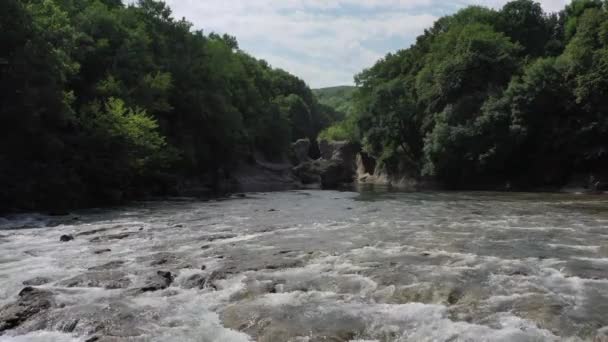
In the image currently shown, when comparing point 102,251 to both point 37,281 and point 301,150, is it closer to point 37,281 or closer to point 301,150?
point 37,281

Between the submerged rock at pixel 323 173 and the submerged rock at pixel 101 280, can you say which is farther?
the submerged rock at pixel 323 173

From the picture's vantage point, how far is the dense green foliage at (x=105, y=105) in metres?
24.5

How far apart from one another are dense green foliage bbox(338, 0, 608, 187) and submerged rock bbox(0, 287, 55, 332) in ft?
127

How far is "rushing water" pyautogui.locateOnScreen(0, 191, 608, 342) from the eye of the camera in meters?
7.61

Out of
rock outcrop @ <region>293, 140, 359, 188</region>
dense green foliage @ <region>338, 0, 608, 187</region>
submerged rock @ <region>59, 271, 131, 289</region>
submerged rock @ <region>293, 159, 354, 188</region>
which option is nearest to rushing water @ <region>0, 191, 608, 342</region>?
submerged rock @ <region>59, 271, 131, 289</region>

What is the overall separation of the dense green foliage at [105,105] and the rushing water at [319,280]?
7.58 m

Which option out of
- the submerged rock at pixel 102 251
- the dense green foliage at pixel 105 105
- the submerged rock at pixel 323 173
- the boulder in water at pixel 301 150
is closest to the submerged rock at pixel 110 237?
the submerged rock at pixel 102 251

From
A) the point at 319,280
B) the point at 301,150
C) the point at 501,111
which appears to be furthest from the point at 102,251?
the point at 301,150

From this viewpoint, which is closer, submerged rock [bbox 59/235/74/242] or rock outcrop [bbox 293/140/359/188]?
submerged rock [bbox 59/235/74/242]

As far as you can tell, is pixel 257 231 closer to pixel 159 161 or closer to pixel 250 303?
pixel 250 303

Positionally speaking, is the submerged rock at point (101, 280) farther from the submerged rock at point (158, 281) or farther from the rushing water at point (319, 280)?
the submerged rock at point (158, 281)

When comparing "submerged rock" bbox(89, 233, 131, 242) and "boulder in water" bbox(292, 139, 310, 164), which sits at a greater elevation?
"boulder in water" bbox(292, 139, 310, 164)

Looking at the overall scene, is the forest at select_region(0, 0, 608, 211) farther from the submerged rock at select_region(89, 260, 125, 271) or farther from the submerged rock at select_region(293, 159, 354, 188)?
the submerged rock at select_region(89, 260, 125, 271)

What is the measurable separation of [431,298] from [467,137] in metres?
37.1
